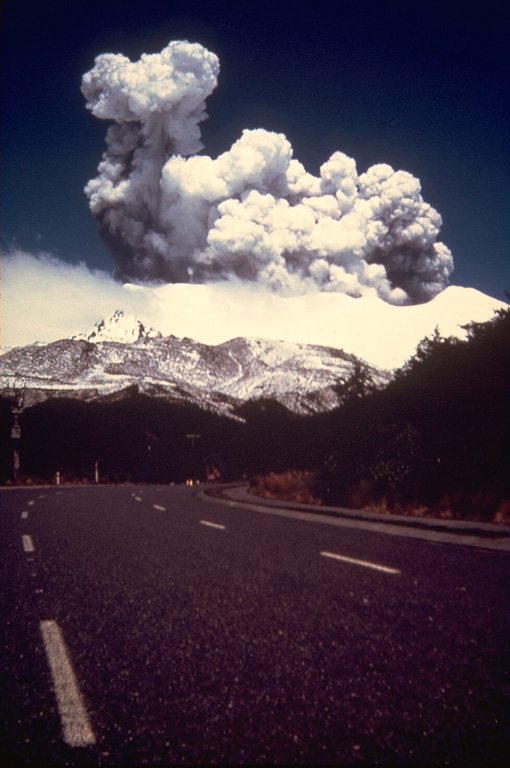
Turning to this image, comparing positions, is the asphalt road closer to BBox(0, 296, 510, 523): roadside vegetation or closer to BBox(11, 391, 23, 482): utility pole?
BBox(0, 296, 510, 523): roadside vegetation

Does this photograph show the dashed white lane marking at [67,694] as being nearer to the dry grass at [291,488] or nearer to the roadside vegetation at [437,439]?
the roadside vegetation at [437,439]

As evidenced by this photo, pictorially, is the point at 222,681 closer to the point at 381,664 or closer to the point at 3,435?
the point at 381,664

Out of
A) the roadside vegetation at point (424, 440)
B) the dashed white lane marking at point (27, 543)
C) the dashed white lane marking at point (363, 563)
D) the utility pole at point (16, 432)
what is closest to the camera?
the dashed white lane marking at point (363, 563)

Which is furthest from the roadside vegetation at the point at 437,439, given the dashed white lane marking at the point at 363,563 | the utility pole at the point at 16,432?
the utility pole at the point at 16,432

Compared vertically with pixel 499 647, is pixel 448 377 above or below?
above

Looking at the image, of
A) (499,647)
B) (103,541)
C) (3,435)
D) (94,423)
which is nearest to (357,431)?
(103,541)

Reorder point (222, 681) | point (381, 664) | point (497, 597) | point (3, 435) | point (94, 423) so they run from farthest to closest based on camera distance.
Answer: point (94, 423) → point (3, 435) → point (497, 597) → point (381, 664) → point (222, 681)

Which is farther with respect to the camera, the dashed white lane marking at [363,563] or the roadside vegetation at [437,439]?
the roadside vegetation at [437,439]
